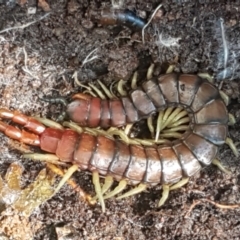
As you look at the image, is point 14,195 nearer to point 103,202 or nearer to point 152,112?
point 103,202

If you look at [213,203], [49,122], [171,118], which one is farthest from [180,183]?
[49,122]

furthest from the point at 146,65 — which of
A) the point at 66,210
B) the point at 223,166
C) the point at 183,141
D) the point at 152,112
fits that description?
the point at 66,210

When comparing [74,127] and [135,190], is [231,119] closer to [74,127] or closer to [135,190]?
[135,190]

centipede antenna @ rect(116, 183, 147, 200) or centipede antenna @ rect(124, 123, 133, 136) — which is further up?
centipede antenna @ rect(124, 123, 133, 136)

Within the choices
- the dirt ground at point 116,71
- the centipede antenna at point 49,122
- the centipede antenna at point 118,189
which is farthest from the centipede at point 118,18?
the centipede antenna at point 118,189

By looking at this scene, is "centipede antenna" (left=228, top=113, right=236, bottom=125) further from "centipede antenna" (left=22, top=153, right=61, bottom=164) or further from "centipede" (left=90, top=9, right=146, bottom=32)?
"centipede antenna" (left=22, top=153, right=61, bottom=164)

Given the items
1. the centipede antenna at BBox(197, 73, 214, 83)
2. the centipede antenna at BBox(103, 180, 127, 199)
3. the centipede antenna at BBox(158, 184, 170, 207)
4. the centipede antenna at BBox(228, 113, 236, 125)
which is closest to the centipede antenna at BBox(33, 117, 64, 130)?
the centipede antenna at BBox(103, 180, 127, 199)
